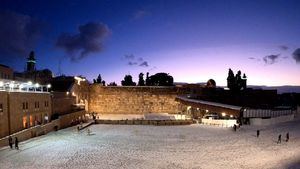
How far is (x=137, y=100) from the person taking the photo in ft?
218

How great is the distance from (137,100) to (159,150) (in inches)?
1446

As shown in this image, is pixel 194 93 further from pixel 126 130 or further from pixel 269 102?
pixel 126 130

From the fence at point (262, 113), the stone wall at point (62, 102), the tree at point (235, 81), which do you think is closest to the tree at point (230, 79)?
the tree at point (235, 81)

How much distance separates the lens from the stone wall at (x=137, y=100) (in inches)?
2611

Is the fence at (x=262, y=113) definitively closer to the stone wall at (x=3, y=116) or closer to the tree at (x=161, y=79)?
the stone wall at (x=3, y=116)

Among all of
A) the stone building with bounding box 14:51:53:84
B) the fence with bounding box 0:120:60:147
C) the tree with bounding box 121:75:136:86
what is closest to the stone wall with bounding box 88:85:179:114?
the stone building with bounding box 14:51:53:84

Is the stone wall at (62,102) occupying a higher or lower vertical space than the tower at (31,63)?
lower

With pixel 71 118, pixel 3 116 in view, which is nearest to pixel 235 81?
pixel 71 118

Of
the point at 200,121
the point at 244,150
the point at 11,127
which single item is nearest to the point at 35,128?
the point at 11,127

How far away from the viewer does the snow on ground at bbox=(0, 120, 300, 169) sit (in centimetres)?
2486

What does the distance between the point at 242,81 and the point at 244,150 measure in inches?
2328

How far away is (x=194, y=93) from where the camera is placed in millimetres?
69312

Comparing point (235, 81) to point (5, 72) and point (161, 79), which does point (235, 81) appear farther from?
point (5, 72)

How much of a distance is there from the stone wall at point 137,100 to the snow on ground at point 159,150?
24.2 m
